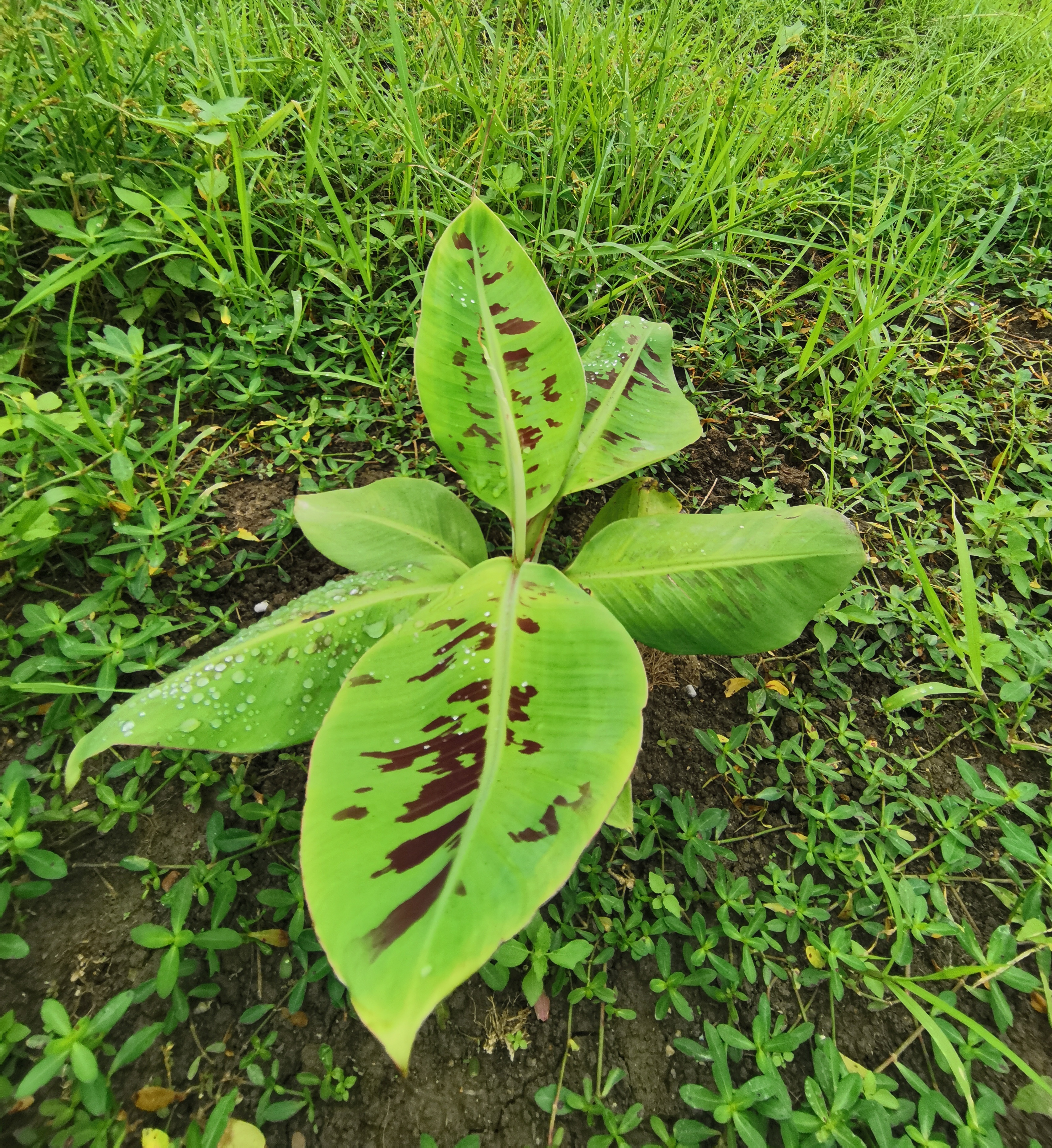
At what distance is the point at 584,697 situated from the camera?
32.7 inches

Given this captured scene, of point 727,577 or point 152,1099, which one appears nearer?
point 152,1099

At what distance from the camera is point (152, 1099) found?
86 cm

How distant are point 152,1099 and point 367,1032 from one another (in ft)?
0.96

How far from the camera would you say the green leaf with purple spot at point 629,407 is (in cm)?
121

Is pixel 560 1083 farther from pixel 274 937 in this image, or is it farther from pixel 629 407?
pixel 629 407

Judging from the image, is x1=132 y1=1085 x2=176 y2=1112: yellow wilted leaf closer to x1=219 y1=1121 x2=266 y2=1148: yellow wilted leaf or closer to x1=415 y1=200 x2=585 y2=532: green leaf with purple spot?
x1=219 y1=1121 x2=266 y2=1148: yellow wilted leaf

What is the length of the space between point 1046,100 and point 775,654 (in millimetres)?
2893

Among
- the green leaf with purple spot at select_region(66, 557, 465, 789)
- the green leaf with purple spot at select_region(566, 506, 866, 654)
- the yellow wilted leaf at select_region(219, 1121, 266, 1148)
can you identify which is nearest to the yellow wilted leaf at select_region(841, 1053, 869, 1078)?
the green leaf with purple spot at select_region(566, 506, 866, 654)

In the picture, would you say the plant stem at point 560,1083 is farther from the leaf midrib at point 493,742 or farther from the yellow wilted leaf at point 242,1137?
the leaf midrib at point 493,742

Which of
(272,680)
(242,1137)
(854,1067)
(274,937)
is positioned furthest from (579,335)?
(242,1137)

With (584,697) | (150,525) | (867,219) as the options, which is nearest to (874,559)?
(584,697)

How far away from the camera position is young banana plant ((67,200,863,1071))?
0.65 meters

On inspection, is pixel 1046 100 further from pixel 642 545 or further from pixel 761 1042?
pixel 761 1042

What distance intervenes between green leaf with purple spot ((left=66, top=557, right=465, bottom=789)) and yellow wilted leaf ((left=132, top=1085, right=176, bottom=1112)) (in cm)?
46
